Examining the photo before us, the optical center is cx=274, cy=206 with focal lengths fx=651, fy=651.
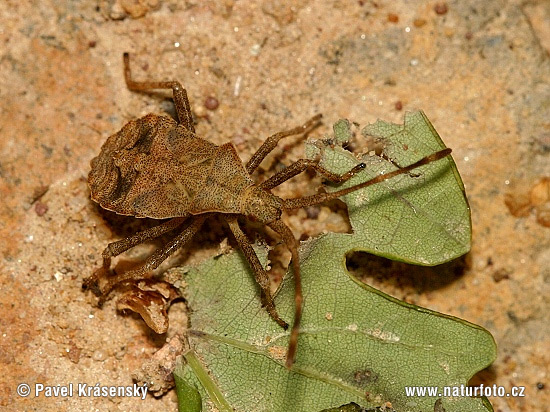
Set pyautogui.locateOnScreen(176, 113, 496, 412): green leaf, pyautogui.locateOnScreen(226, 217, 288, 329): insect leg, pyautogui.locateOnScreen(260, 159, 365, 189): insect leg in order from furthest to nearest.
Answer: pyautogui.locateOnScreen(260, 159, 365, 189): insect leg < pyautogui.locateOnScreen(226, 217, 288, 329): insect leg < pyautogui.locateOnScreen(176, 113, 496, 412): green leaf

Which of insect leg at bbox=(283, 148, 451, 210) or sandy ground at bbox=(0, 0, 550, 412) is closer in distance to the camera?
insect leg at bbox=(283, 148, 451, 210)

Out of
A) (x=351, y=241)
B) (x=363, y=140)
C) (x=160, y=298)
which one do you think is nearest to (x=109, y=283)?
(x=160, y=298)

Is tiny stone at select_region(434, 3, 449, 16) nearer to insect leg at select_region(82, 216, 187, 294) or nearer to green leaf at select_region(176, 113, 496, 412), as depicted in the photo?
green leaf at select_region(176, 113, 496, 412)

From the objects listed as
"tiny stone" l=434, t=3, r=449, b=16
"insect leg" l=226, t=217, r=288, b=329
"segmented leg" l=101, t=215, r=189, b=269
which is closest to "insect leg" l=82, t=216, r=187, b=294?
"segmented leg" l=101, t=215, r=189, b=269

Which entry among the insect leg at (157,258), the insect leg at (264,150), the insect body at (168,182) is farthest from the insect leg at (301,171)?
the insect leg at (157,258)

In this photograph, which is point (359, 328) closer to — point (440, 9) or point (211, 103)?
point (211, 103)

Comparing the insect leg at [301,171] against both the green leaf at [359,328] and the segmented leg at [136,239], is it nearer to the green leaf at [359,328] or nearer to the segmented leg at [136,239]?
the green leaf at [359,328]

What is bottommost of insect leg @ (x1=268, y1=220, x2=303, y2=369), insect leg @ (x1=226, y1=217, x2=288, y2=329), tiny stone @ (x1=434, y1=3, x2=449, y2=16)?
insect leg @ (x1=226, y1=217, x2=288, y2=329)
